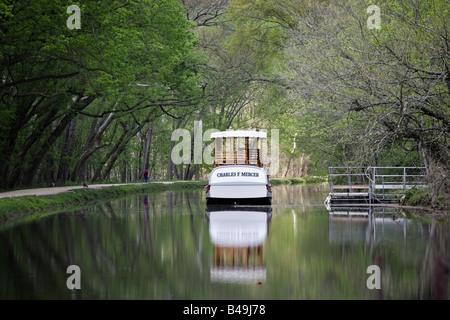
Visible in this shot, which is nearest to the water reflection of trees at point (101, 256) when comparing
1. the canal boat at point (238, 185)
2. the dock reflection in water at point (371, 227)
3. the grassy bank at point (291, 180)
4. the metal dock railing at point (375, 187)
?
the dock reflection in water at point (371, 227)

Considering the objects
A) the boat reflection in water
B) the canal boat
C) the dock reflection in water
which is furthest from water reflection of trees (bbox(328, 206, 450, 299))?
the canal boat

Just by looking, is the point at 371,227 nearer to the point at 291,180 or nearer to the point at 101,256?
the point at 101,256

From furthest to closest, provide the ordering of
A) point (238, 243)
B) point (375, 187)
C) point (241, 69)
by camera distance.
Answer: point (241, 69) < point (375, 187) < point (238, 243)

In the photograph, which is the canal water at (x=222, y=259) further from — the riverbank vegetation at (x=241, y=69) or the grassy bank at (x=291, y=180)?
the grassy bank at (x=291, y=180)

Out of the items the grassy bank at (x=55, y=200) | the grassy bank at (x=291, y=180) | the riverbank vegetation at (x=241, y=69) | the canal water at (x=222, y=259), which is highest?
the riverbank vegetation at (x=241, y=69)

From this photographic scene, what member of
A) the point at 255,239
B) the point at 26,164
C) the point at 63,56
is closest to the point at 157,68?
the point at 26,164

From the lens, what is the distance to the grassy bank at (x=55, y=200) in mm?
22719

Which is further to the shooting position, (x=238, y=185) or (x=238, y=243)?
(x=238, y=185)

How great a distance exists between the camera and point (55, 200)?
2930 cm

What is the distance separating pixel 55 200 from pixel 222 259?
17.8 m

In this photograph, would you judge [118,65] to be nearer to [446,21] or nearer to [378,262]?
[446,21]

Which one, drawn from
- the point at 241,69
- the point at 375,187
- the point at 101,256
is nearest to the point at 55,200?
the point at 375,187

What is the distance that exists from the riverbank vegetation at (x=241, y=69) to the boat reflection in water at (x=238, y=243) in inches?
144

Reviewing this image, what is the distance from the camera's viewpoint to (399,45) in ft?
64.4
